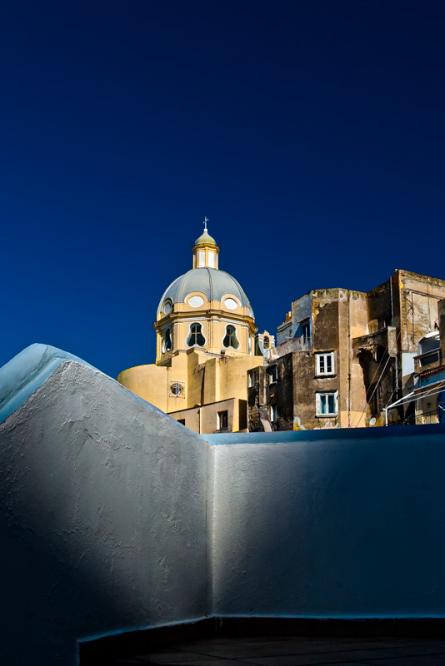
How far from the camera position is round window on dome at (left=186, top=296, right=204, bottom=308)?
168ft

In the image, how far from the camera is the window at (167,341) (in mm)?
50875

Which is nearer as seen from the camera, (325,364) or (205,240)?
(325,364)

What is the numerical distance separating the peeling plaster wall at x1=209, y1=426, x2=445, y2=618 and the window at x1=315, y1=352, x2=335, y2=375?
102 ft

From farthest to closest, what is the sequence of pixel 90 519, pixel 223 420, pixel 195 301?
pixel 195 301 < pixel 223 420 < pixel 90 519

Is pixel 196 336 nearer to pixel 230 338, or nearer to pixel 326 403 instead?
pixel 230 338

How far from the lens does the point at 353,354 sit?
1463 inches

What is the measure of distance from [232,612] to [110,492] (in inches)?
76.8

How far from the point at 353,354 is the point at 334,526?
31.7m

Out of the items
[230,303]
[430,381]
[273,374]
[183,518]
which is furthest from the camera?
[230,303]

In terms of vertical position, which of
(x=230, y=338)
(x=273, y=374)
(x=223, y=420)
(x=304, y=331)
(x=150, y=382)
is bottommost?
(x=223, y=420)

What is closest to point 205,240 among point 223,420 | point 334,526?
point 223,420

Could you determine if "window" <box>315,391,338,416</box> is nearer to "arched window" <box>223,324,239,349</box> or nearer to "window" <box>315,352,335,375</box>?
"window" <box>315,352,335,375</box>

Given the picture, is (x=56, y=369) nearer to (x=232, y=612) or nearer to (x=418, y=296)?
(x=232, y=612)

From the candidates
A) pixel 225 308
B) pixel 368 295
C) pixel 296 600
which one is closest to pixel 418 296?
pixel 368 295
